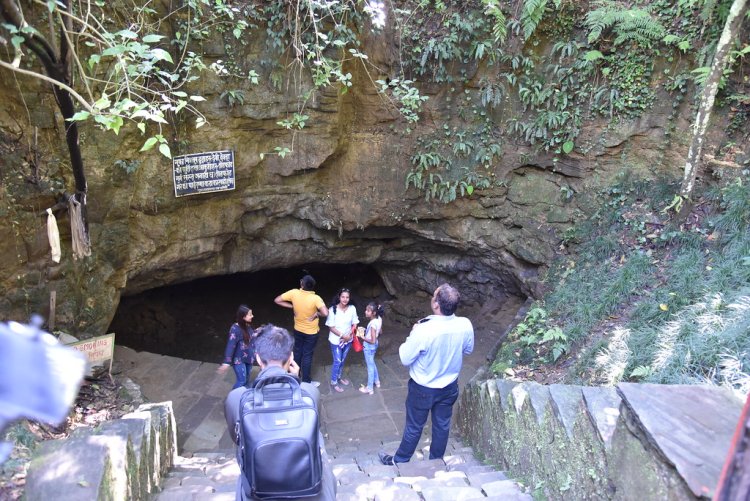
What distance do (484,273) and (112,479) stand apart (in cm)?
825

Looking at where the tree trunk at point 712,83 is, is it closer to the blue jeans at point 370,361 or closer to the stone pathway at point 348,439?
the stone pathway at point 348,439

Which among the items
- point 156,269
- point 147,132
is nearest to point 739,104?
point 147,132

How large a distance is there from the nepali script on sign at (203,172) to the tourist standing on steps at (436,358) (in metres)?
4.23

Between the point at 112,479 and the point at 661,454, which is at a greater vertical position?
the point at 661,454


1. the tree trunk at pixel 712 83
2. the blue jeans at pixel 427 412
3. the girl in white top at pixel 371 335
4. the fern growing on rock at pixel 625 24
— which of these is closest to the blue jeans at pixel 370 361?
the girl in white top at pixel 371 335

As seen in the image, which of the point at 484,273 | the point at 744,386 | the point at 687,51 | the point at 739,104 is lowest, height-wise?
the point at 484,273

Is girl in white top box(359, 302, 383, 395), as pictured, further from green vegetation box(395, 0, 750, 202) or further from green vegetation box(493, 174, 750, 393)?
green vegetation box(395, 0, 750, 202)

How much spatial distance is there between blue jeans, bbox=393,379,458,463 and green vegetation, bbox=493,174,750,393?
139 cm

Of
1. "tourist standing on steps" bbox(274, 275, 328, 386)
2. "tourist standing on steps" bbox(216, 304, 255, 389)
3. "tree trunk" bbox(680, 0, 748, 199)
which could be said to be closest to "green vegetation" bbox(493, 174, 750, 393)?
"tree trunk" bbox(680, 0, 748, 199)

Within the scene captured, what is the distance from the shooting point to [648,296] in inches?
217

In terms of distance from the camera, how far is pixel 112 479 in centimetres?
269

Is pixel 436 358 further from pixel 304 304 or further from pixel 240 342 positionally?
pixel 240 342

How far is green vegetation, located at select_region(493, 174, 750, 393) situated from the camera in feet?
12.2

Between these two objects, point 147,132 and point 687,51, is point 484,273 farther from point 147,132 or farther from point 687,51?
point 147,132
